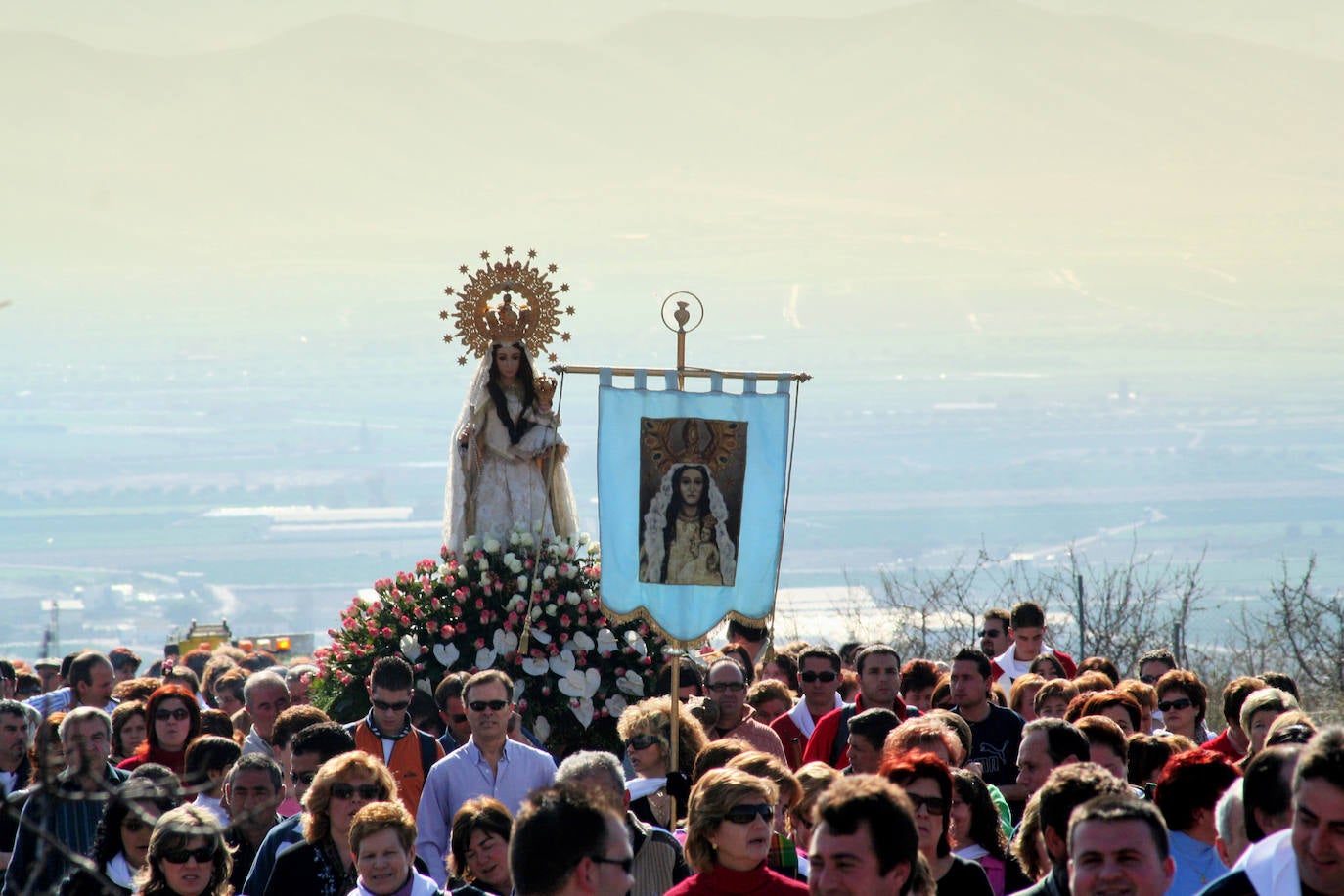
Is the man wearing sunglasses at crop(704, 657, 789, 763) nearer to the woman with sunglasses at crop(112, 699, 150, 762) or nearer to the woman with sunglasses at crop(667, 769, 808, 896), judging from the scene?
the woman with sunglasses at crop(112, 699, 150, 762)

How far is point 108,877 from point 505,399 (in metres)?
6.04

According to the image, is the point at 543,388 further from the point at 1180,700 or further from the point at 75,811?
the point at 75,811

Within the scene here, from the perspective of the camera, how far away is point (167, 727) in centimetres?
926

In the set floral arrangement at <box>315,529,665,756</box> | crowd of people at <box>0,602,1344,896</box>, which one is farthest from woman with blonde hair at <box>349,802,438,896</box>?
floral arrangement at <box>315,529,665,756</box>

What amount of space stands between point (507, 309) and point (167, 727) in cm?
435

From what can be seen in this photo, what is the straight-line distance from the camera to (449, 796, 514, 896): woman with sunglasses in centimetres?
687

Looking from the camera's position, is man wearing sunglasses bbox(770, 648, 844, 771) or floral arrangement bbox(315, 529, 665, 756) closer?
man wearing sunglasses bbox(770, 648, 844, 771)

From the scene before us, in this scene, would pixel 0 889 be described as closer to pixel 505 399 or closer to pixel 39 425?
pixel 505 399

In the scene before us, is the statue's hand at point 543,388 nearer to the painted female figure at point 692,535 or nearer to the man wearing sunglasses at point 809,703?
the painted female figure at point 692,535

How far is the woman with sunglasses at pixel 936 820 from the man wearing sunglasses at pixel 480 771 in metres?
2.65

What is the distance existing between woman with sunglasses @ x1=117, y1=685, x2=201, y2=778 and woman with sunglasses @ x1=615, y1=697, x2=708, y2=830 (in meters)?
2.36

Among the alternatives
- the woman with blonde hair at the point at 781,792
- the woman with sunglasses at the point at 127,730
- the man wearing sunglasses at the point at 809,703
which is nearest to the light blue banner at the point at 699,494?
the man wearing sunglasses at the point at 809,703

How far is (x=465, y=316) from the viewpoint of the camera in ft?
41.5

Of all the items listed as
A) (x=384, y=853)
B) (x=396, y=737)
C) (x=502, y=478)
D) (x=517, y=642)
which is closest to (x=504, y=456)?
(x=502, y=478)
